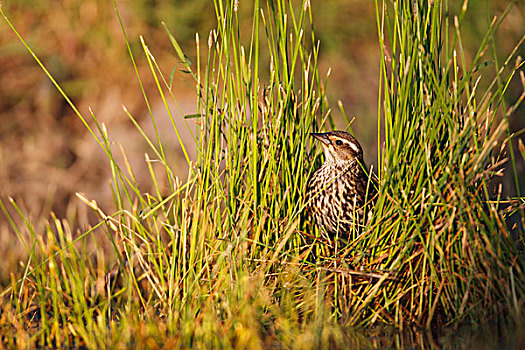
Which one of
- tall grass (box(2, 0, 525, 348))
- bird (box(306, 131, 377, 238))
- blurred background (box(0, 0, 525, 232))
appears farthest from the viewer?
blurred background (box(0, 0, 525, 232))

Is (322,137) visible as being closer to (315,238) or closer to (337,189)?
(337,189)

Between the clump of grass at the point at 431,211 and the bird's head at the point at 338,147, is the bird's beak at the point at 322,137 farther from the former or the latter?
the clump of grass at the point at 431,211

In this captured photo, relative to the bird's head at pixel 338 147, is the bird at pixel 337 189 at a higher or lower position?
lower

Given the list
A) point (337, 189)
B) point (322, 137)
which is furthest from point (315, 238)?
point (322, 137)

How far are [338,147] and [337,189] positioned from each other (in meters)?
0.20

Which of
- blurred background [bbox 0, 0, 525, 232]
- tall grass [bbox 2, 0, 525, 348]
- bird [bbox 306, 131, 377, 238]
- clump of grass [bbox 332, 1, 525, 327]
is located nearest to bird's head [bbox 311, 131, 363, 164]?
bird [bbox 306, 131, 377, 238]

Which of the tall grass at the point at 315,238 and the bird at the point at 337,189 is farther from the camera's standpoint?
the bird at the point at 337,189

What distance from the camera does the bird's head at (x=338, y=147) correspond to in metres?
3.11

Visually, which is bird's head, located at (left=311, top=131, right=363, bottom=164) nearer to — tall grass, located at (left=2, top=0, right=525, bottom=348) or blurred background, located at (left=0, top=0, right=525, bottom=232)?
tall grass, located at (left=2, top=0, right=525, bottom=348)

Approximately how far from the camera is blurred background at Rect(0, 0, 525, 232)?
18.6 feet

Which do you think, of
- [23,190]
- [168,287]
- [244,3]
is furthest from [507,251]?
[244,3]

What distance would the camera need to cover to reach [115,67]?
6145 millimetres

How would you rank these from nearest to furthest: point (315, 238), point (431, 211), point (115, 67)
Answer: point (431, 211), point (315, 238), point (115, 67)

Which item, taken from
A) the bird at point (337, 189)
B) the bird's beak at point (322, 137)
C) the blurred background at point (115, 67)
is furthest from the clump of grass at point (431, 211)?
the blurred background at point (115, 67)
